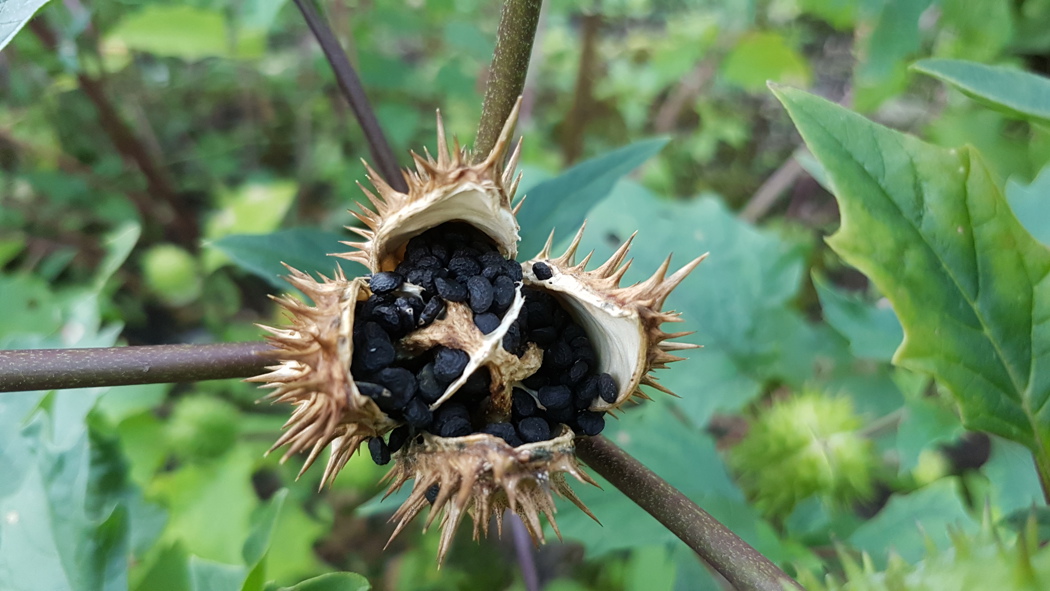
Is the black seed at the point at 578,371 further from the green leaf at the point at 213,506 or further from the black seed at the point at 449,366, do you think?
the green leaf at the point at 213,506

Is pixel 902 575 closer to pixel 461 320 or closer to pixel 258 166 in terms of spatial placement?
pixel 461 320

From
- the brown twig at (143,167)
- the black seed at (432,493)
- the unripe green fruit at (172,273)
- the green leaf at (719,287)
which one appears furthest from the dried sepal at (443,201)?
the unripe green fruit at (172,273)

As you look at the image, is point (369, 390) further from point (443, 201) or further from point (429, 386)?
point (443, 201)

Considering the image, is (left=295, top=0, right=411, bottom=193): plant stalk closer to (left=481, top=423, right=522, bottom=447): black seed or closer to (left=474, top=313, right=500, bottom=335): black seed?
(left=474, top=313, right=500, bottom=335): black seed

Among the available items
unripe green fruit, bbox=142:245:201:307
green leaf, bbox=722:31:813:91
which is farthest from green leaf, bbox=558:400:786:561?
unripe green fruit, bbox=142:245:201:307

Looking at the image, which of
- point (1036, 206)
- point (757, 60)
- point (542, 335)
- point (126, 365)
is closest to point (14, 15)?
point (126, 365)

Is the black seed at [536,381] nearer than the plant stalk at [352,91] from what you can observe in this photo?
Yes
